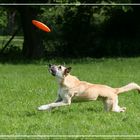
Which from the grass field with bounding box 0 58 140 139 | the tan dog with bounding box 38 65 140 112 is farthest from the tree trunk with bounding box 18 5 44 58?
the tan dog with bounding box 38 65 140 112

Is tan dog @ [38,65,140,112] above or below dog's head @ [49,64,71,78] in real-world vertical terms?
below

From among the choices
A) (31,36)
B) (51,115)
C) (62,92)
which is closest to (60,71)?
(62,92)

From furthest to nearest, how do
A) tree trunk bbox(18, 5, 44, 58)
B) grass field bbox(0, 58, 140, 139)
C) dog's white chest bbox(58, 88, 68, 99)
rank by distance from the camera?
tree trunk bbox(18, 5, 44, 58) → dog's white chest bbox(58, 88, 68, 99) → grass field bbox(0, 58, 140, 139)

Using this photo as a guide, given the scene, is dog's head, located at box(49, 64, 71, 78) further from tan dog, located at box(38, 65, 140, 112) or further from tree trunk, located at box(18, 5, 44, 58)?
tree trunk, located at box(18, 5, 44, 58)

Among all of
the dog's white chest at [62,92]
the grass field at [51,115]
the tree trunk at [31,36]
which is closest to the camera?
the grass field at [51,115]

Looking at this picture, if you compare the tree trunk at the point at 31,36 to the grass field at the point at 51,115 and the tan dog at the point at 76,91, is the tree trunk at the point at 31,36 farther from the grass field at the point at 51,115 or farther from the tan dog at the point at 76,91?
the tan dog at the point at 76,91

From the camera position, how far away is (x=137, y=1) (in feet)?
103

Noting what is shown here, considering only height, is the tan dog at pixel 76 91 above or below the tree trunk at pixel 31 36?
below

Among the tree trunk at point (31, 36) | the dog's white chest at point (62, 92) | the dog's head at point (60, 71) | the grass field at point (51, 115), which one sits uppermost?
the tree trunk at point (31, 36)

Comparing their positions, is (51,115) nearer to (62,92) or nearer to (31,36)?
(62,92)

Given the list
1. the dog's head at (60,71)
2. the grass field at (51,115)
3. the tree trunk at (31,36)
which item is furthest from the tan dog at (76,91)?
the tree trunk at (31,36)

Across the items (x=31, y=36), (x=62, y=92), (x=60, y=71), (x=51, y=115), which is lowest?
(x=51, y=115)

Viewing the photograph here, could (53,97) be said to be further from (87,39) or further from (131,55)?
(87,39)

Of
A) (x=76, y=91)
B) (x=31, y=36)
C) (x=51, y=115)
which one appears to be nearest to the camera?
(x=51, y=115)
